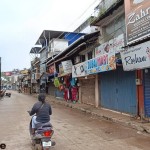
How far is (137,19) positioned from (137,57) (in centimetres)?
185

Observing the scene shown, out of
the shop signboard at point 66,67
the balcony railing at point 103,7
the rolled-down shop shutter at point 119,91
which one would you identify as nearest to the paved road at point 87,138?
the rolled-down shop shutter at point 119,91

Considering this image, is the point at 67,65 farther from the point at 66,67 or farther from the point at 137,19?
the point at 137,19

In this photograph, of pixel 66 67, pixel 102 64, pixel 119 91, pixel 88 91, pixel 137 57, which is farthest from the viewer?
pixel 66 67

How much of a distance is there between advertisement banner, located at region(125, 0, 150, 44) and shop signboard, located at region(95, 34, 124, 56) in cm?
176

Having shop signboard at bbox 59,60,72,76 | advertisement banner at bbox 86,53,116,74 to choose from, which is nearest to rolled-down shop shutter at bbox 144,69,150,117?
advertisement banner at bbox 86,53,116,74

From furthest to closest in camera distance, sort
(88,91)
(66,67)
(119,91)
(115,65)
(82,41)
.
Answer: (66,67), (88,91), (82,41), (119,91), (115,65)

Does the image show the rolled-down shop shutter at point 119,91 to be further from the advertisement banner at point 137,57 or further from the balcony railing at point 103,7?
the balcony railing at point 103,7

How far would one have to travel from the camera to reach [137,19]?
499 inches

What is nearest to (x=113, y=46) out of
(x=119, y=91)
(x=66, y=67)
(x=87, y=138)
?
(x=119, y=91)

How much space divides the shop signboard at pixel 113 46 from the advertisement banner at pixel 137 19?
1761mm

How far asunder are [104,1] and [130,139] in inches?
473

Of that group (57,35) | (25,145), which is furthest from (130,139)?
(57,35)

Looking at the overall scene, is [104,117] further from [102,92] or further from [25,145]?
[25,145]

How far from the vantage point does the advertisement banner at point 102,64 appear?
1534cm
